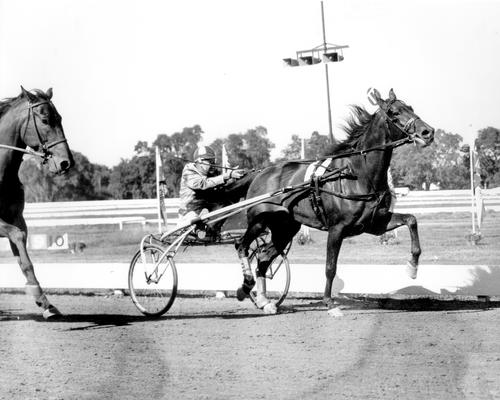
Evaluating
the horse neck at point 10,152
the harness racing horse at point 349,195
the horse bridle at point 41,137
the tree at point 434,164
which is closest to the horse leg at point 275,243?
the harness racing horse at point 349,195

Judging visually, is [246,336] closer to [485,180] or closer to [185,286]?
[185,286]

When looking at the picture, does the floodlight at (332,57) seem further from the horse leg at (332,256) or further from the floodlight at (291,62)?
the horse leg at (332,256)

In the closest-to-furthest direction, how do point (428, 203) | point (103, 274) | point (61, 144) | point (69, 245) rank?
point (61, 144) → point (103, 274) → point (428, 203) → point (69, 245)

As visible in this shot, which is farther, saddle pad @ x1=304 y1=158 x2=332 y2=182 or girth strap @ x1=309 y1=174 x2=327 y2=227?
saddle pad @ x1=304 y1=158 x2=332 y2=182

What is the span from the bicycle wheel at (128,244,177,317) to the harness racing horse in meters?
0.94

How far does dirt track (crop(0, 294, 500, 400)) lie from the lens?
488cm

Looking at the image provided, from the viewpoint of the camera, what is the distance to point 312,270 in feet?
32.6

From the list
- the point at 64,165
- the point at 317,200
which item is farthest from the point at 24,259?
the point at 317,200

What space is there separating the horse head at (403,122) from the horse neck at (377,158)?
0.31 feet

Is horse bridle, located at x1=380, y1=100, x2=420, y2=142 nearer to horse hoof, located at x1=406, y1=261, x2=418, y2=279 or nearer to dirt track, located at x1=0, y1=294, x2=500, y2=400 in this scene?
horse hoof, located at x1=406, y1=261, x2=418, y2=279

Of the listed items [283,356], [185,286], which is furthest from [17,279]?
[283,356]

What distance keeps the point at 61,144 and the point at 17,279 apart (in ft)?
15.6

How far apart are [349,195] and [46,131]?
3.12 metres

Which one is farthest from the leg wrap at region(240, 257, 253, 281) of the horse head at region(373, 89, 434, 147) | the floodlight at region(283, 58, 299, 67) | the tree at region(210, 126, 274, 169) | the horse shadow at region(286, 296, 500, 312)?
the tree at region(210, 126, 274, 169)
